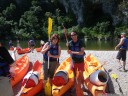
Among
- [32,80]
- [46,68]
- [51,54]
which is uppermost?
[51,54]

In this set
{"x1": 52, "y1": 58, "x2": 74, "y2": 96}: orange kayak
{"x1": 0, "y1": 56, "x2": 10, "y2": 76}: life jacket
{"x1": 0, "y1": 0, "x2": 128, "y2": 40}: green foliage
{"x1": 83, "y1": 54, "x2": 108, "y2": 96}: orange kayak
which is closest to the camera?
{"x1": 0, "y1": 56, "x2": 10, "y2": 76}: life jacket

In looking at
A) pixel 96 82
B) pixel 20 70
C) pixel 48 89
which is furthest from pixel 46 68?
pixel 20 70

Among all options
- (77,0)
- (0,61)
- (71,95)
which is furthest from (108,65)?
(77,0)

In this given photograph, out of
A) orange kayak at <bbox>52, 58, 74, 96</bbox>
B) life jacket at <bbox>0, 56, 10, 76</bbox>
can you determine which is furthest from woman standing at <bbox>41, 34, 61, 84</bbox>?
life jacket at <bbox>0, 56, 10, 76</bbox>

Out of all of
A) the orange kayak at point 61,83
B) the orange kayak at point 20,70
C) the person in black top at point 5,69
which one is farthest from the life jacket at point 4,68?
the orange kayak at point 20,70

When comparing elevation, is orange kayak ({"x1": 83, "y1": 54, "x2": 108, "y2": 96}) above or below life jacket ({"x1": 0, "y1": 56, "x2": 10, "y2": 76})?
below

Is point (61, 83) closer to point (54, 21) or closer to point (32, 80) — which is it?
point (32, 80)

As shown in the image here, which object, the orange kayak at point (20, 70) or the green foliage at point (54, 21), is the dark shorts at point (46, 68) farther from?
the green foliage at point (54, 21)

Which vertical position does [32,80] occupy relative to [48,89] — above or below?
above

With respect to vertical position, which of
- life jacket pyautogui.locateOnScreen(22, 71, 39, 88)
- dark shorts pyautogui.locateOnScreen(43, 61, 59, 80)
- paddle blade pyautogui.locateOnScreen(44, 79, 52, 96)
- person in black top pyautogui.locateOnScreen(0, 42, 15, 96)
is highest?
person in black top pyautogui.locateOnScreen(0, 42, 15, 96)

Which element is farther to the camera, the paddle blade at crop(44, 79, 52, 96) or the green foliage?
the green foliage

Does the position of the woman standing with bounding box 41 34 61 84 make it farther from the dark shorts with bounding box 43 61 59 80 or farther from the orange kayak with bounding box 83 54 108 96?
the orange kayak with bounding box 83 54 108 96

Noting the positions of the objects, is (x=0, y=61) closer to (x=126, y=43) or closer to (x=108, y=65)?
(x=126, y=43)

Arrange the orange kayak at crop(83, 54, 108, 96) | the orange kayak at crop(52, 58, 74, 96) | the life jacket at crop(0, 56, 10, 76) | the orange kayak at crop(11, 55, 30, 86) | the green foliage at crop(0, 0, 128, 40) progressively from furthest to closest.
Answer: the green foliage at crop(0, 0, 128, 40) < the orange kayak at crop(11, 55, 30, 86) < the orange kayak at crop(52, 58, 74, 96) < the orange kayak at crop(83, 54, 108, 96) < the life jacket at crop(0, 56, 10, 76)
